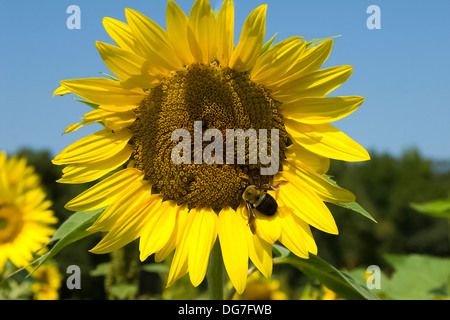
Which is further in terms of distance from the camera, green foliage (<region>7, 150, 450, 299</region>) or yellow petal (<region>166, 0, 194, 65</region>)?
green foliage (<region>7, 150, 450, 299</region>)

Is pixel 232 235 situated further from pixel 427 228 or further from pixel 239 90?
pixel 427 228

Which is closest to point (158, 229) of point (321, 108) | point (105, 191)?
point (105, 191)

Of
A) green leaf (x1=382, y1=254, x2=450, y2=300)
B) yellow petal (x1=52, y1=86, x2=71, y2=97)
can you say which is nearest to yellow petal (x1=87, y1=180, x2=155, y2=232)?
yellow petal (x1=52, y1=86, x2=71, y2=97)

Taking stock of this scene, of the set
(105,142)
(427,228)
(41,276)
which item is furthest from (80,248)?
(427,228)

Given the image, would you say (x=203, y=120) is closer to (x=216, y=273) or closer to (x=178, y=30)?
(x=178, y=30)

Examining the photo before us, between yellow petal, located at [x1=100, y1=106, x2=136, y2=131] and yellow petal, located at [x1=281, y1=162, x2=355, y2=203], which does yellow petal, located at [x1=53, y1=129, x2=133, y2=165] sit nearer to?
yellow petal, located at [x1=100, y1=106, x2=136, y2=131]
